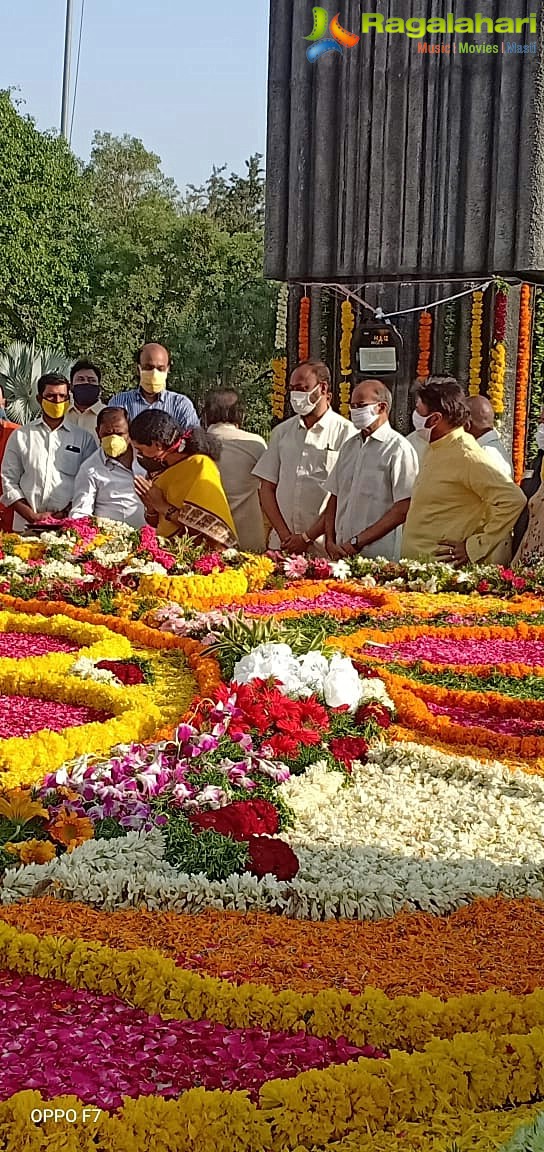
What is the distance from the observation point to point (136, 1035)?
277cm

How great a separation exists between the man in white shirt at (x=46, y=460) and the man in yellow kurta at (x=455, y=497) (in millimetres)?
3023

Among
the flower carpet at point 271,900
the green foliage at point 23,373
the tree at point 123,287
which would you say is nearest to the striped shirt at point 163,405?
the flower carpet at point 271,900

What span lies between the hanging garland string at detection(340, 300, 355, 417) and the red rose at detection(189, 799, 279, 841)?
1123 cm

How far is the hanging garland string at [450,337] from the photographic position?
556 inches

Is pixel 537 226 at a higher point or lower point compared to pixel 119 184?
lower

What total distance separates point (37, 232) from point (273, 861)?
2695 cm

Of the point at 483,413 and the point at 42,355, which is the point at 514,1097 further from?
the point at 42,355

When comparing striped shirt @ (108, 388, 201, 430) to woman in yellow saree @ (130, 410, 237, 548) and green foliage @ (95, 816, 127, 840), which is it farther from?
green foliage @ (95, 816, 127, 840)

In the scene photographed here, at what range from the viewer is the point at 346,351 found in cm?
1473

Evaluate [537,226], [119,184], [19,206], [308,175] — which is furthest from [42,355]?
[119,184]

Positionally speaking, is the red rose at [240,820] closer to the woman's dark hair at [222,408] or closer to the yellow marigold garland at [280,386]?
the woman's dark hair at [222,408]

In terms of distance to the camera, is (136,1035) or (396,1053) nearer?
(396,1053)

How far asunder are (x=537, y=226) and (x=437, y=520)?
5.98 m

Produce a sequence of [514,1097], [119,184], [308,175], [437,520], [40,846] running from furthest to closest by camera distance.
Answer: [119,184], [308,175], [437,520], [40,846], [514,1097]
